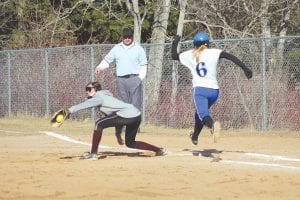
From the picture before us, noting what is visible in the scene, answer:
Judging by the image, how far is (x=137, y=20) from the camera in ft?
78.2

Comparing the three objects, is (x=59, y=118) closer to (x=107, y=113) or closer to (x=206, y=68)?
(x=107, y=113)

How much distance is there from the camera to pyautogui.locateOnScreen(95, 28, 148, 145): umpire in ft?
44.4

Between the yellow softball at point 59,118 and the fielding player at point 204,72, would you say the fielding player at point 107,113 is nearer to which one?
the yellow softball at point 59,118

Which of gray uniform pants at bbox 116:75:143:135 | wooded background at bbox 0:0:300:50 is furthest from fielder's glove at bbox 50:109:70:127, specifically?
wooded background at bbox 0:0:300:50

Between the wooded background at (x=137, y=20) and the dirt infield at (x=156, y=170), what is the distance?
29.9 feet

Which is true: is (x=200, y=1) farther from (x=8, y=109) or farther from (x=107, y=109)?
(x=107, y=109)

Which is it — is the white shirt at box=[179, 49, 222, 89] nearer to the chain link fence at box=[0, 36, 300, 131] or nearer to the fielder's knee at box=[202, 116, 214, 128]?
the fielder's knee at box=[202, 116, 214, 128]

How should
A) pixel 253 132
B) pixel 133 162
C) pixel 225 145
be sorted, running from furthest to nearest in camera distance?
1. pixel 253 132
2. pixel 225 145
3. pixel 133 162

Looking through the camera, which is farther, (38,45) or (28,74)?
(38,45)

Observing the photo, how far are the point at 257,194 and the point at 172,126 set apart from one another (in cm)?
1171

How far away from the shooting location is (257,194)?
774cm

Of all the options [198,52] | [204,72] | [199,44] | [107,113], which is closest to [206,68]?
[204,72]

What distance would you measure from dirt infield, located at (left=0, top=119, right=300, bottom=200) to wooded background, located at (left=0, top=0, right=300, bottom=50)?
9.11 metres

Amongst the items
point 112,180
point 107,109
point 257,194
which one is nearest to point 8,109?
point 107,109
